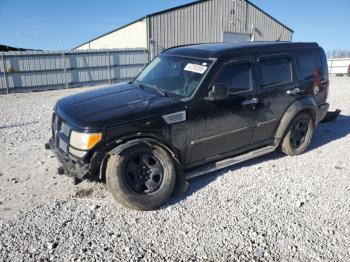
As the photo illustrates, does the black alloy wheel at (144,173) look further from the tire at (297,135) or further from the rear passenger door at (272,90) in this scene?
the tire at (297,135)

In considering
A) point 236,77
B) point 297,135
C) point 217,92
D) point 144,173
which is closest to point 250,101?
point 236,77

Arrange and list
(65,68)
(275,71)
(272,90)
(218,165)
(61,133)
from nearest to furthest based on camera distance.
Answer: (61,133)
(218,165)
(272,90)
(275,71)
(65,68)

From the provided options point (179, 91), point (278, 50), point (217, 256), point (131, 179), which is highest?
point (278, 50)

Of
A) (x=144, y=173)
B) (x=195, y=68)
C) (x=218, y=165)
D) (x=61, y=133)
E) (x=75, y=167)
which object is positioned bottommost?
(x=218, y=165)

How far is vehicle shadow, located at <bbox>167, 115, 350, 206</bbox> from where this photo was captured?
4102 millimetres

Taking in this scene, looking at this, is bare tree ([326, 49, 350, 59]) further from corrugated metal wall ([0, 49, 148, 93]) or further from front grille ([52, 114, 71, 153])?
front grille ([52, 114, 71, 153])

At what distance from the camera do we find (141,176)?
3689 mm

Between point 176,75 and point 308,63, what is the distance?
263 centimetres

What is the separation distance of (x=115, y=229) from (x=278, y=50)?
3753mm

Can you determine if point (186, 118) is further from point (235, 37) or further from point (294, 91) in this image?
point (235, 37)

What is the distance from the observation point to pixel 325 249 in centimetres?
296

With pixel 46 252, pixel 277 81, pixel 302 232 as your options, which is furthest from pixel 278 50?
pixel 46 252

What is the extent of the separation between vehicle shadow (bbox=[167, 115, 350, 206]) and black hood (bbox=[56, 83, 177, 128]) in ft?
4.08

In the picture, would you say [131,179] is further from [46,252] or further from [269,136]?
[269,136]
